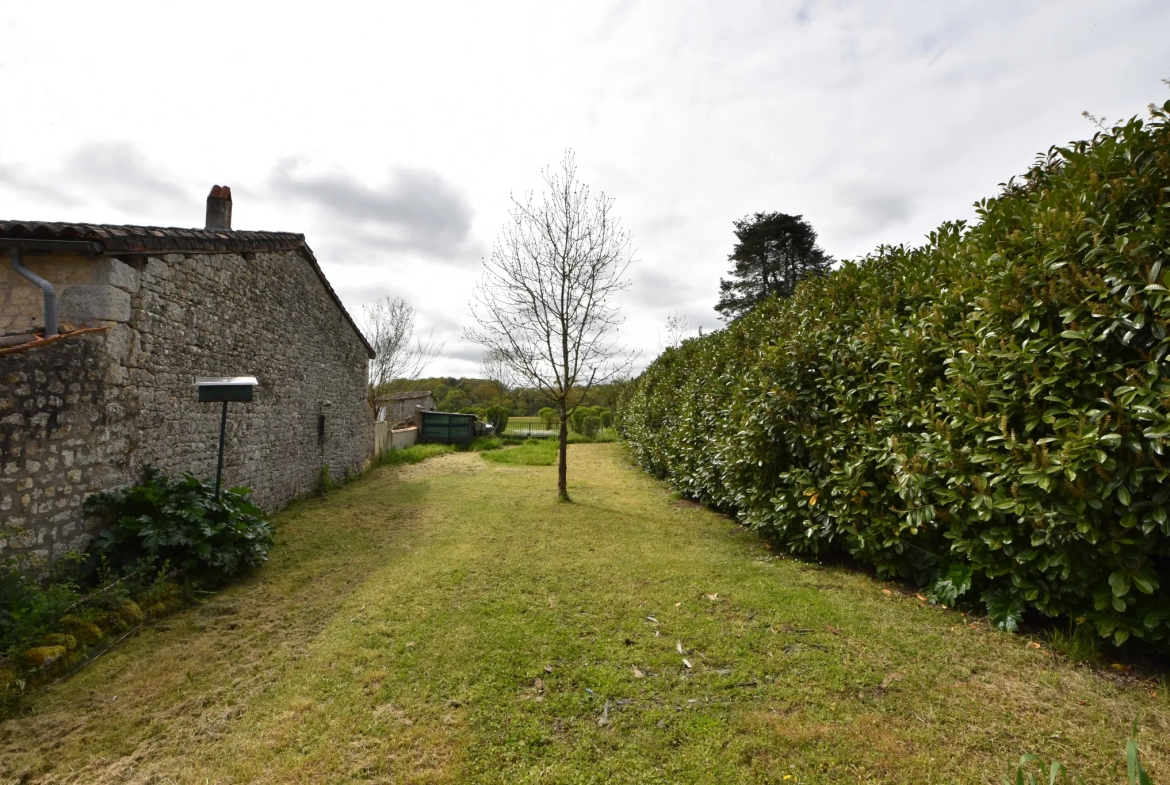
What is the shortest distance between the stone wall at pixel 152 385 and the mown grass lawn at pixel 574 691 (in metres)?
1.56

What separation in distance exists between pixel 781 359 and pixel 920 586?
9.06 feet

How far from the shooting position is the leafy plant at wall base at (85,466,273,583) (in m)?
4.58

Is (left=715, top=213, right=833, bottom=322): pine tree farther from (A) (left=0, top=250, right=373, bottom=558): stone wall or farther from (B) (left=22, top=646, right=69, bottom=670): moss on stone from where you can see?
(B) (left=22, top=646, right=69, bottom=670): moss on stone

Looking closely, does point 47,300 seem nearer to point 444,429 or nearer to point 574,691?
point 574,691

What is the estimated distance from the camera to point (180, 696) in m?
3.15

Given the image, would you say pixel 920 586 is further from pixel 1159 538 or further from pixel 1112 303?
pixel 1112 303

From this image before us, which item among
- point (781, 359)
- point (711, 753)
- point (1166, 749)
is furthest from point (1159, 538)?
point (781, 359)

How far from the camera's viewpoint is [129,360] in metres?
5.07

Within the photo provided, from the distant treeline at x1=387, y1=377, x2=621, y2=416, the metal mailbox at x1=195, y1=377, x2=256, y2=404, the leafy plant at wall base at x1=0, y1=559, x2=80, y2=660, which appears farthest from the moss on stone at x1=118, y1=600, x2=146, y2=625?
the distant treeline at x1=387, y1=377, x2=621, y2=416

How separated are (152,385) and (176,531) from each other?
173 centimetres

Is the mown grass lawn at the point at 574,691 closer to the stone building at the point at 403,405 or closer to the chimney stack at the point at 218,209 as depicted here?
the chimney stack at the point at 218,209

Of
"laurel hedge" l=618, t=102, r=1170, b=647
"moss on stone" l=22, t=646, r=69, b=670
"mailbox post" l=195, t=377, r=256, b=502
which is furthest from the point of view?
"mailbox post" l=195, t=377, r=256, b=502

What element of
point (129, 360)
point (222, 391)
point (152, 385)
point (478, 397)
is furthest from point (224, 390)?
point (478, 397)

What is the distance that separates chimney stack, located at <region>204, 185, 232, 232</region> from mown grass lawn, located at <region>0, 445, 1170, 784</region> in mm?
6079
